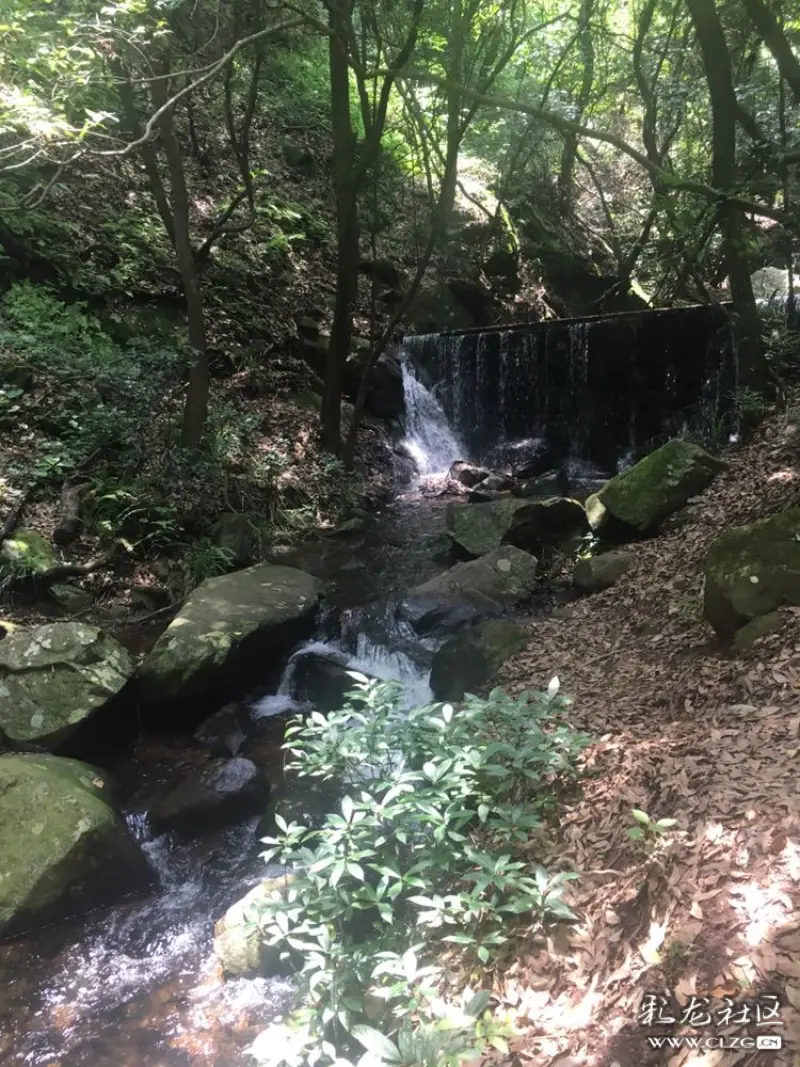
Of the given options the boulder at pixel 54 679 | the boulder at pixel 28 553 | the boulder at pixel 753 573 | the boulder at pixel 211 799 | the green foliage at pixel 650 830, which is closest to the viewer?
the green foliage at pixel 650 830

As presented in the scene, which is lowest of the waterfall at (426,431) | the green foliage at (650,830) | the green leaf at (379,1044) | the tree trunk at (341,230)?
the green leaf at (379,1044)

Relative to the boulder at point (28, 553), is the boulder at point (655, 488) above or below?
above

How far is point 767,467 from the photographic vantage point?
6.91 meters

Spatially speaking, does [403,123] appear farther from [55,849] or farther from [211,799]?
[55,849]

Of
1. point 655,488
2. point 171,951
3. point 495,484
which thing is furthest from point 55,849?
point 495,484

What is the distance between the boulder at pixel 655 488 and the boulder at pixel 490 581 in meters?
1.06

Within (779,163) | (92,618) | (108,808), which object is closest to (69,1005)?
(108,808)

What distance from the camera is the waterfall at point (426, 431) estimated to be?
1402cm

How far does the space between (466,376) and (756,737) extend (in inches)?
473

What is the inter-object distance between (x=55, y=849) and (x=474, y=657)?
3.55 m

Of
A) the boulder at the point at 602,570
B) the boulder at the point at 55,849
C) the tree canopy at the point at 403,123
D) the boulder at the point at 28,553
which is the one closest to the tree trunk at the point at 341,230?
the tree canopy at the point at 403,123

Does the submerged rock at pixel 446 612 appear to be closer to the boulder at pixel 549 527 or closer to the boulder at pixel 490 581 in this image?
the boulder at pixel 490 581

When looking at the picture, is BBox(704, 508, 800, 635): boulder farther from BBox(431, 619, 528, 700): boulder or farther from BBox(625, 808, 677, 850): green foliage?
BBox(625, 808, 677, 850): green foliage

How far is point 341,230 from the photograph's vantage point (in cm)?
1053
